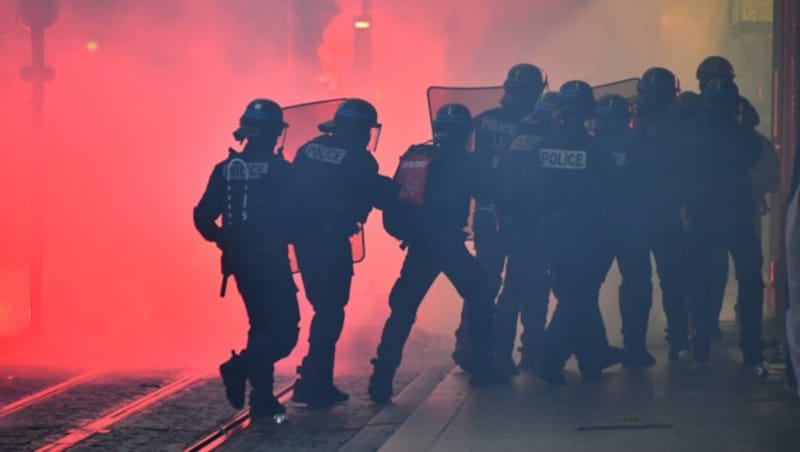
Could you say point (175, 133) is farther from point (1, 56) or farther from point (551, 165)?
point (551, 165)

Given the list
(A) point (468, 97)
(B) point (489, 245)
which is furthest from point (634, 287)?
(A) point (468, 97)

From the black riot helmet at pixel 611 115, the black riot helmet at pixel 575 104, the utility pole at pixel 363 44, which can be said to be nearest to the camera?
the black riot helmet at pixel 575 104

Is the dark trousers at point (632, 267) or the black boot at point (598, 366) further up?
the dark trousers at point (632, 267)

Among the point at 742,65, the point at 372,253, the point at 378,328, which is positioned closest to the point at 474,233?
the point at 378,328

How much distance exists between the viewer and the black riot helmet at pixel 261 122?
1010 cm

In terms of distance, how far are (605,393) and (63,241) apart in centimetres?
1447

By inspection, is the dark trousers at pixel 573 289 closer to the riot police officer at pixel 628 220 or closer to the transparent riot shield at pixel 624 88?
the riot police officer at pixel 628 220

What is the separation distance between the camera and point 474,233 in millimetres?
11922

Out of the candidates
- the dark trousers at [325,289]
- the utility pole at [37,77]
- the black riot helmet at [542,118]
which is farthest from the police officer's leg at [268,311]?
the utility pole at [37,77]

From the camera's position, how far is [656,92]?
12133mm

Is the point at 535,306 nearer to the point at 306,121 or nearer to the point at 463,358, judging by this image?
the point at 463,358

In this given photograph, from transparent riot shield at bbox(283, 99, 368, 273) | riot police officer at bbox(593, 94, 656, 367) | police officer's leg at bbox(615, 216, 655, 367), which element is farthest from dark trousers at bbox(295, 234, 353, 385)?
police officer's leg at bbox(615, 216, 655, 367)

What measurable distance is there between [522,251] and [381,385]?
4.98 ft

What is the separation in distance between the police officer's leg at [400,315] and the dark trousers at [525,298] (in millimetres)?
845
